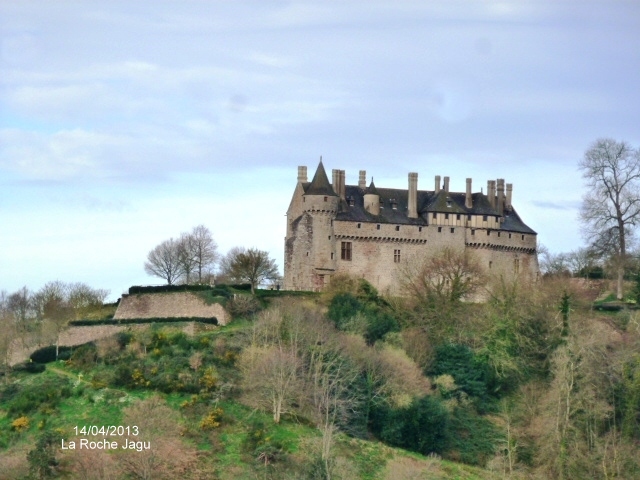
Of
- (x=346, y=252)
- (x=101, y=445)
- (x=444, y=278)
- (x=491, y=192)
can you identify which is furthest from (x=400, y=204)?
(x=101, y=445)

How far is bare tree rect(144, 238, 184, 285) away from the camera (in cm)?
8825

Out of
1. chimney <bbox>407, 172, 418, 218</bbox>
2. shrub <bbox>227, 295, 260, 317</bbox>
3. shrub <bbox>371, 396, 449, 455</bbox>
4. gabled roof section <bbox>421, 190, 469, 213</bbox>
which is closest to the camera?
shrub <bbox>371, 396, 449, 455</bbox>

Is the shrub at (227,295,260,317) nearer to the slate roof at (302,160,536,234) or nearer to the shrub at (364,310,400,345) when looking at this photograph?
the shrub at (364,310,400,345)

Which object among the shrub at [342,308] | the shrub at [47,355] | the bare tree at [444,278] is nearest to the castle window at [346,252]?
the bare tree at [444,278]

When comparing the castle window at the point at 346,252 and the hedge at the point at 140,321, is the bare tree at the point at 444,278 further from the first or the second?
the hedge at the point at 140,321

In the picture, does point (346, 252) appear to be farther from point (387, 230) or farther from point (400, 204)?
point (400, 204)

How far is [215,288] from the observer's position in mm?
77000

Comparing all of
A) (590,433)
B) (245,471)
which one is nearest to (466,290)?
(590,433)

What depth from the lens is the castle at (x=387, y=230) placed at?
81562mm

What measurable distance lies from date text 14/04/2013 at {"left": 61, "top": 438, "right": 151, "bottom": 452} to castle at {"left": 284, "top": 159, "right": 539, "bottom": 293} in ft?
80.6

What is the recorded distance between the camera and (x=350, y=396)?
6316 centimetres

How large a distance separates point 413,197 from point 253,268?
9465 mm

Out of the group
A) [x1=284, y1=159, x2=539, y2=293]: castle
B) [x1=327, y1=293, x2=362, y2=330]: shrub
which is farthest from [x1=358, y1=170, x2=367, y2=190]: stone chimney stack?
[x1=327, y1=293, x2=362, y2=330]: shrub

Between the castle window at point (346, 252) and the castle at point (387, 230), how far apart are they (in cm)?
5
